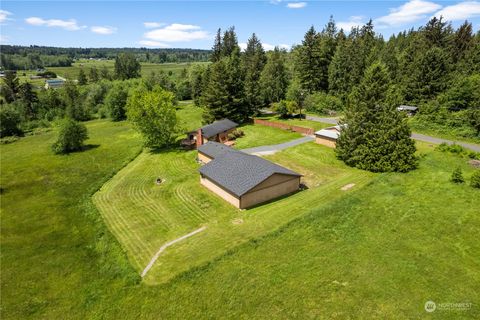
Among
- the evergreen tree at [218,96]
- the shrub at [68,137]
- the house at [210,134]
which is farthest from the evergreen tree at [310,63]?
the shrub at [68,137]

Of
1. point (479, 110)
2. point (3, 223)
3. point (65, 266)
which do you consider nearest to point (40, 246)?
point (65, 266)

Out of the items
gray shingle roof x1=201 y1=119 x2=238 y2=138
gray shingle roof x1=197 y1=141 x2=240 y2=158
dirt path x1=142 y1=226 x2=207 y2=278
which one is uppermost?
gray shingle roof x1=201 y1=119 x2=238 y2=138

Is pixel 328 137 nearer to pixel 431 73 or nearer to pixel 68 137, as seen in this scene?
pixel 431 73

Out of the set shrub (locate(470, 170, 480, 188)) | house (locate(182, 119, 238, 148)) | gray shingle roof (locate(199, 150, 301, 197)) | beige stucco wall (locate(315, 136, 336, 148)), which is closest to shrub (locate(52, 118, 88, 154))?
house (locate(182, 119, 238, 148))

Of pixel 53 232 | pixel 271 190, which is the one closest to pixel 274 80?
pixel 271 190

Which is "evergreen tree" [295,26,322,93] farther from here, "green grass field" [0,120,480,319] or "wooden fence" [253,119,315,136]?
"green grass field" [0,120,480,319]

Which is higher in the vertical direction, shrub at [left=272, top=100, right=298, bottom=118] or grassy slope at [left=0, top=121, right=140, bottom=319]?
shrub at [left=272, top=100, right=298, bottom=118]
